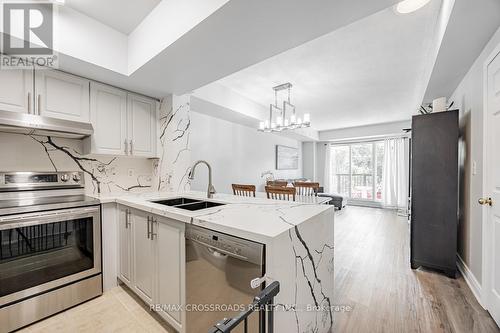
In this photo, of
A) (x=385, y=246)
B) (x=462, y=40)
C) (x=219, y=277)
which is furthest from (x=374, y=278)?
(x=462, y=40)

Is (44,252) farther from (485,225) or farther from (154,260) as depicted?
(485,225)

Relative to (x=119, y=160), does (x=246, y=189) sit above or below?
below

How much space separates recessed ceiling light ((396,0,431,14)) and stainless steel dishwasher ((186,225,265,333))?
2167mm

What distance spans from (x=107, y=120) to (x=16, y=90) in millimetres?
691

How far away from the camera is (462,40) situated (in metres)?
1.70

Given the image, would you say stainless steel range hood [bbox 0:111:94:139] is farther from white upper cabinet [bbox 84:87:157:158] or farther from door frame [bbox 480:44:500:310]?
door frame [bbox 480:44:500:310]

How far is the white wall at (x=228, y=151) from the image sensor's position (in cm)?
369

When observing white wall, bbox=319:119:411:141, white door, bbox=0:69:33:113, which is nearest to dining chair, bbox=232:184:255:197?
white door, bbox=0:69:33:113

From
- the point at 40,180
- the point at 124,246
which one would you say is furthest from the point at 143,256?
the point at 40,180

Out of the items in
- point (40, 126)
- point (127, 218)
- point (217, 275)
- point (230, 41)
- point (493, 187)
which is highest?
point (230, 41)

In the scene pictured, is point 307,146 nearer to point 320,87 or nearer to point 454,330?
point 320,87

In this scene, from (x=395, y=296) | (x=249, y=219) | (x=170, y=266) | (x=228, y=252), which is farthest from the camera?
(x=395, y=296)

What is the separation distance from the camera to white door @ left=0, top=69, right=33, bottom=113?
5.56 feet

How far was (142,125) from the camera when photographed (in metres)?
2.64
